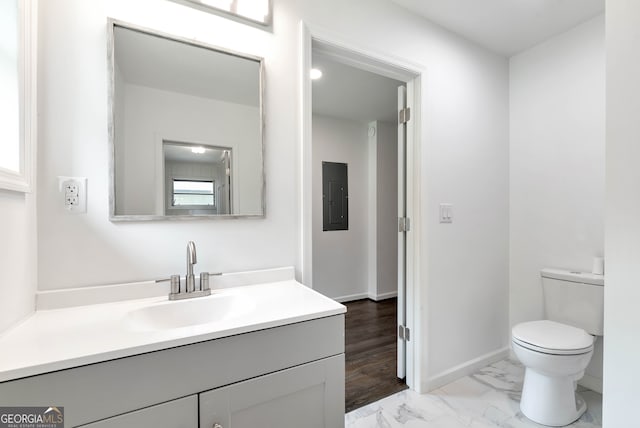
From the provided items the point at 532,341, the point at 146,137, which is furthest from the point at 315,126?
the point at 532,341

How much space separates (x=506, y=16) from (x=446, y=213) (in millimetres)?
1324

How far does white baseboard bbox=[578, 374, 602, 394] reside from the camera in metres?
1.90

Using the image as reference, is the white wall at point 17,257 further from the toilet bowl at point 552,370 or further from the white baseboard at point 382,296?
the white baseboard at point 382,296

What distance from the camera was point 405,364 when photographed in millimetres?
2016

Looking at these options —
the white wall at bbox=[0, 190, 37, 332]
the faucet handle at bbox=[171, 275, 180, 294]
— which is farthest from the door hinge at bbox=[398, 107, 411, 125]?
the white wall at bbox=[0, 190, 37, 332]

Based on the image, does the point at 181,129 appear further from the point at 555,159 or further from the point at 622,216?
the point at 555,159

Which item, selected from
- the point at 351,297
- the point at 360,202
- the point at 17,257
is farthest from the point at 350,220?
the point at 17,257

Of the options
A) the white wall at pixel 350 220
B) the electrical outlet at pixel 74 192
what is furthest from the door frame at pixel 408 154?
the white wall at pixel 350 220

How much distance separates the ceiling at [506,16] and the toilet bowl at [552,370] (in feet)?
6.51

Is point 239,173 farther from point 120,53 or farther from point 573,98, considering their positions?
point 573,98

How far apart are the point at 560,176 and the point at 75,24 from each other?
2.88 meters

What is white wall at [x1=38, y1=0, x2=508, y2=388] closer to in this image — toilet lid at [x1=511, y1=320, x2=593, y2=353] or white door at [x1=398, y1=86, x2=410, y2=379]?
white door at [x1=398, y1=86, x2=410, y2=379]

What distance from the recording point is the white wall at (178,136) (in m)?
1.16

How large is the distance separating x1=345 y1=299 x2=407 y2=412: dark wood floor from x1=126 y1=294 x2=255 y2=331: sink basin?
3.64 feet
